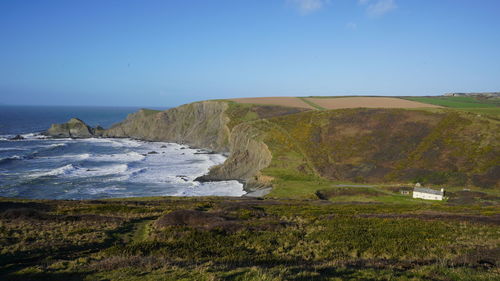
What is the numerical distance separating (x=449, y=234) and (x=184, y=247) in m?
19.4

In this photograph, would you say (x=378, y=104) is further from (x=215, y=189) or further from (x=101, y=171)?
(x=101, y=171)

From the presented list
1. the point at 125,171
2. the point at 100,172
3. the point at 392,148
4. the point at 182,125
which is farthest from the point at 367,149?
the point at 182,125

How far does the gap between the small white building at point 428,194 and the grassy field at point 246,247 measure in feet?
75.9

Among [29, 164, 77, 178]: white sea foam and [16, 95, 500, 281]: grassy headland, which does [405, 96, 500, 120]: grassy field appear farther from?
[29, 164, 77, 178]: white sea foam

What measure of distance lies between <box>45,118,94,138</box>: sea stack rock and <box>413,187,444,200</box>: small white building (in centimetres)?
14748

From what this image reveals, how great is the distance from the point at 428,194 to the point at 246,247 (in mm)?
43428

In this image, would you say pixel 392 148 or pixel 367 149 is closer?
pixel 392 148

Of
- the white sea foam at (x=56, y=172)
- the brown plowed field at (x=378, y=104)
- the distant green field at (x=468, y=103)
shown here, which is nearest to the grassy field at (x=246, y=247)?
the white sea foam at (x=56, y=172)

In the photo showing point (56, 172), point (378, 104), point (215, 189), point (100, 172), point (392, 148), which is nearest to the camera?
point (215, 189)

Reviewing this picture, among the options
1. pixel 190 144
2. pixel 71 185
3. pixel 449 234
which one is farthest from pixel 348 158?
pixel 190 144

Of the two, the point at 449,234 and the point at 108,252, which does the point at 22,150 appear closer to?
the point at 108,252

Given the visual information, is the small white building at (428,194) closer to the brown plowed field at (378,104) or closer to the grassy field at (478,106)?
the grassy field at (478,106)

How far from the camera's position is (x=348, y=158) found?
76250 mm

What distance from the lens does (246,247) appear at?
20.5 meters
